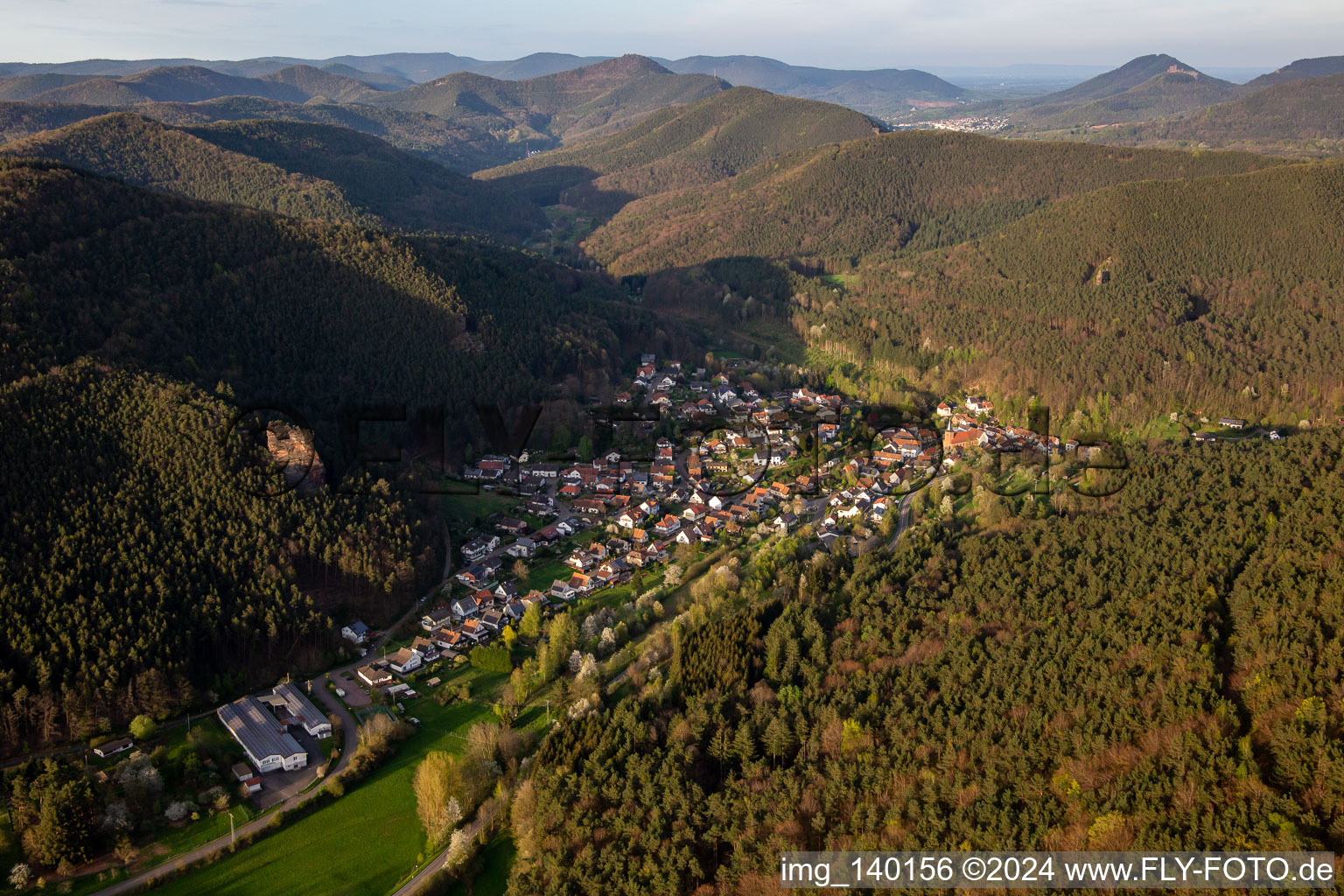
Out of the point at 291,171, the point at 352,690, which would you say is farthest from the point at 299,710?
the point at 291,171

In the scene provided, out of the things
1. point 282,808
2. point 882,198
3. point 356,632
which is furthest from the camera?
point 882,198

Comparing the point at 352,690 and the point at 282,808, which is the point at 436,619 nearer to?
the point at 352,690

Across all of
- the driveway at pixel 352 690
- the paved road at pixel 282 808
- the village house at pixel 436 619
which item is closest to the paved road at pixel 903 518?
the village house at pixel 436 619

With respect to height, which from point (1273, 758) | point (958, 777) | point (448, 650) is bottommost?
point (448, 650)

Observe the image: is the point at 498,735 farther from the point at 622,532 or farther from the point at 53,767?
the point at 622,532

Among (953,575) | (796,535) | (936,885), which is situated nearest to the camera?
(936,885)

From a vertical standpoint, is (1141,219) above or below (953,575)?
above

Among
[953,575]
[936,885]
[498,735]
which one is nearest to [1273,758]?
[936,885]
